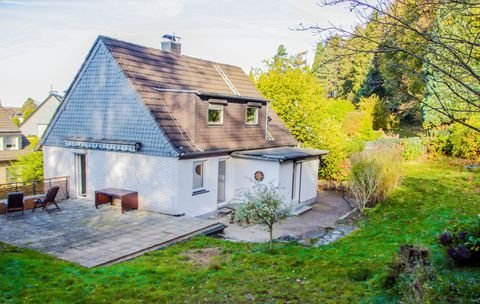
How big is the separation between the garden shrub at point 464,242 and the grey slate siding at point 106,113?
1019 cm

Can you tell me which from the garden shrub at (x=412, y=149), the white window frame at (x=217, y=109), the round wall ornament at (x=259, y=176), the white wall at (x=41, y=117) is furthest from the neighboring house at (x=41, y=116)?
the garden shrub at (x=412, y=149)

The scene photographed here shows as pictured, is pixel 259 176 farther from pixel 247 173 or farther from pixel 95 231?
pixel 95 231

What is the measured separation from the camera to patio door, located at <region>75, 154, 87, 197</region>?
18172mm

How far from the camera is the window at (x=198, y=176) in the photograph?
53.5ft

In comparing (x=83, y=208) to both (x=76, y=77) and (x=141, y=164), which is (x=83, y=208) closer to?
(x=141, y=164)

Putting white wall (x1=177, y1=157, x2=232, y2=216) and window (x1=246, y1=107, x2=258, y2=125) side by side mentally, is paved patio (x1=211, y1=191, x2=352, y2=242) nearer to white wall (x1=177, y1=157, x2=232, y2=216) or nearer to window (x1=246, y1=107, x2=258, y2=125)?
white wall (x1=177, y1=157, x2=232, y2=216)

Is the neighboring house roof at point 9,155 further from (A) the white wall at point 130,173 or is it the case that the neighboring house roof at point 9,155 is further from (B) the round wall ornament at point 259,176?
(B) the round wall ornament at point 259,176

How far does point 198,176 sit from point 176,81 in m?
5.14

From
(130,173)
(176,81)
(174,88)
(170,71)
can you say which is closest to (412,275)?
(130,173)

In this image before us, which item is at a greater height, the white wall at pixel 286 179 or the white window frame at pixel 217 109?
the white window frame at pixel 217 109

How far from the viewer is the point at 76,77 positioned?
1828cm

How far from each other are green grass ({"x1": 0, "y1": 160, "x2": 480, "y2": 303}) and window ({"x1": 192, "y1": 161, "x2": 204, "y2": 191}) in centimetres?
413

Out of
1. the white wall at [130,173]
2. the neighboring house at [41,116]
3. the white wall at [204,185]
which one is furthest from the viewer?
the neighboring house at [41,116]

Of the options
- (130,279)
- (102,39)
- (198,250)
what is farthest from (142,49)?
(130,279)
